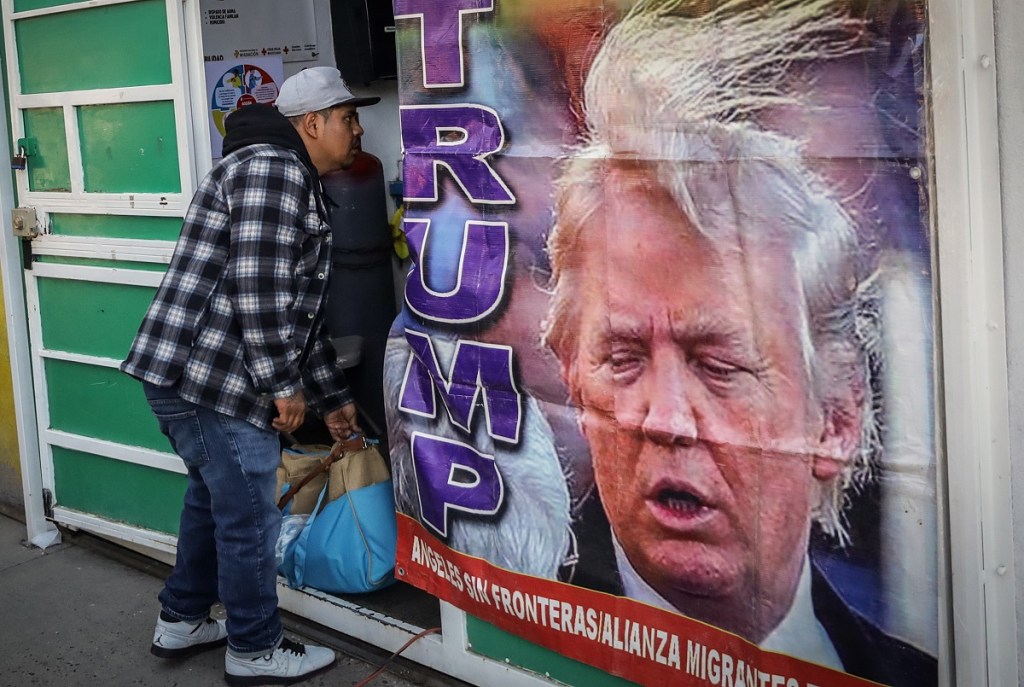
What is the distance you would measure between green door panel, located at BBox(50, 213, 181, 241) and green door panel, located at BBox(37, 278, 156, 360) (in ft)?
0.69

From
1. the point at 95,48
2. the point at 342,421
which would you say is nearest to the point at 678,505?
the point at 342,421

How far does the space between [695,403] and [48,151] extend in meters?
3.43

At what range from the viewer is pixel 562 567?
10.2ft

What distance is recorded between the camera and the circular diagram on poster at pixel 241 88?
5270 millimetres

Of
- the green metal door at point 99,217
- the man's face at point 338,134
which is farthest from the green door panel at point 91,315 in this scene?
the man's face at point 338,134

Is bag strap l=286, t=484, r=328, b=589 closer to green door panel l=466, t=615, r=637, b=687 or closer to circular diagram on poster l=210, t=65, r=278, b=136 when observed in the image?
green door panel l=466, t=615, r=637, b=687

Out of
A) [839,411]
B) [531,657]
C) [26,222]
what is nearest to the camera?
[839,411]

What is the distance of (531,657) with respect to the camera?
3.40 m

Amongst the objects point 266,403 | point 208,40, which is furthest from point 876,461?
point 208,40

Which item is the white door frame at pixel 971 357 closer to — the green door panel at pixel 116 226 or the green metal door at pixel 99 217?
the green metal door at pixel 99 217

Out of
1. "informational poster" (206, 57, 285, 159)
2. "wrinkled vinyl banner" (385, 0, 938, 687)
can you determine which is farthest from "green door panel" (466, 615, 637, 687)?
"informational poster" (206, 57, 285, 159)

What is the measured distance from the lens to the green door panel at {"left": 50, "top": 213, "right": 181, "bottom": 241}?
177 inches

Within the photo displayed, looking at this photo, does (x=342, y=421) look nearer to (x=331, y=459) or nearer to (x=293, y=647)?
(x=331, y=459)

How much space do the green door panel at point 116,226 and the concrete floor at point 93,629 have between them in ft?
4.64
